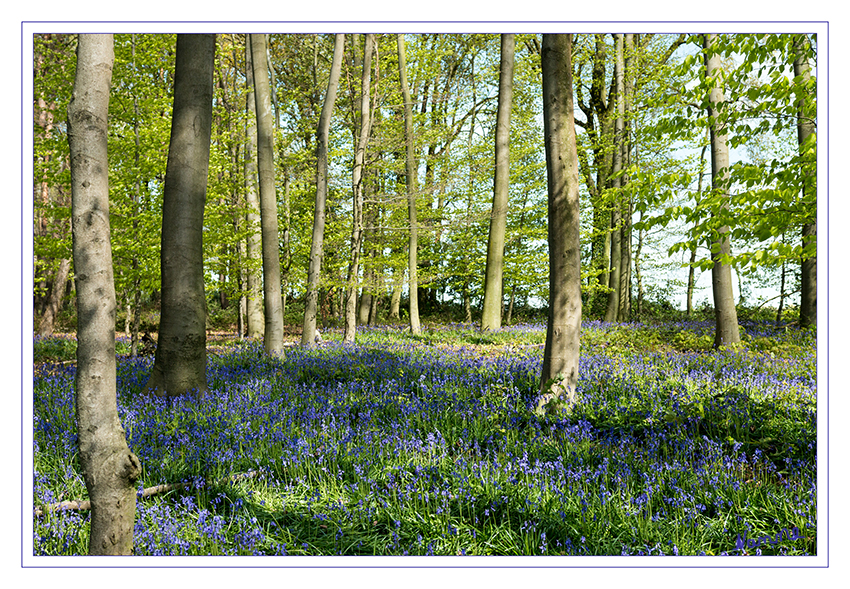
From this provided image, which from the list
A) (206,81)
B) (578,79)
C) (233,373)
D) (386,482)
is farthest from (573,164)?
(578,79)

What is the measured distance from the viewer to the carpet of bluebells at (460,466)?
279cm

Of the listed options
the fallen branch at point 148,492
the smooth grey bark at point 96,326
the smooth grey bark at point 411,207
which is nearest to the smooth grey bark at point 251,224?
the smooth grey bark at point 411,207

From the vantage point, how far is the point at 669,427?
441 centimetres

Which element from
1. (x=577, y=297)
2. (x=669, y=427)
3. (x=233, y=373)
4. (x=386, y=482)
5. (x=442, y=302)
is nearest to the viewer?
(x=386, y=482)

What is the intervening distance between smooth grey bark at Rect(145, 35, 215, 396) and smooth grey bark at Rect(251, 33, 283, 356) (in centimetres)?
270

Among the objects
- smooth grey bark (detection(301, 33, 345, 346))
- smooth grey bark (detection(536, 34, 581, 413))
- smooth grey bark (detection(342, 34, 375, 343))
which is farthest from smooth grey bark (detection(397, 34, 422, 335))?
smooth grey bark (detection(536, 34, 581, 413))

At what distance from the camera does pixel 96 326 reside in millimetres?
2352

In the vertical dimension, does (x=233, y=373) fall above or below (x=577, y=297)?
below

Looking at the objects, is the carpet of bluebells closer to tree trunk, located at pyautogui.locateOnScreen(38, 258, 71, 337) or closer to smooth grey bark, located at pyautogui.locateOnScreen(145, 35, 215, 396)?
smooth grey bark, located at pyautogui.locateOnScreen(145, 35, 215, 396)

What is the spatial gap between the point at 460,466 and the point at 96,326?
8.02 feet

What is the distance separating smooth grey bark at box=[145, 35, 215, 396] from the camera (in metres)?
5.61

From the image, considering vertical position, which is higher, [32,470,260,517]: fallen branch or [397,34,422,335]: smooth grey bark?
[397,34,422,335]: smooth grey bark
